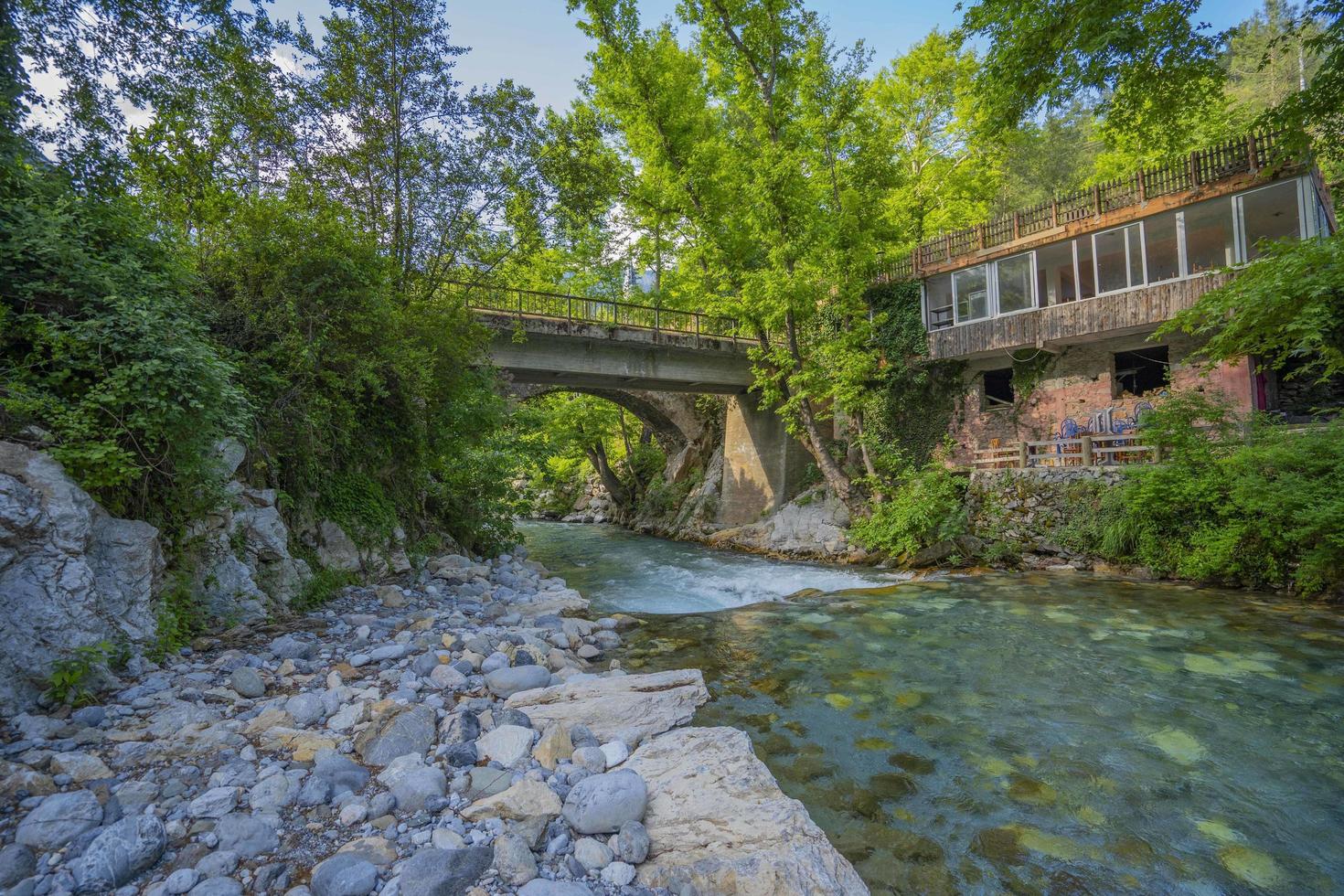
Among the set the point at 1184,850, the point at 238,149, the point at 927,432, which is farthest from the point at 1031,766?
the point at 927,432

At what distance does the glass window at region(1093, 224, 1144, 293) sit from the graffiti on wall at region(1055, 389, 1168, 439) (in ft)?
10.0

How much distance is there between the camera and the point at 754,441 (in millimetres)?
19984

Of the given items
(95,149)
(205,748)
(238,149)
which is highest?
(238,149)

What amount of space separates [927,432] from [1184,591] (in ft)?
32.1

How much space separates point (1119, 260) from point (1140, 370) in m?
2.96

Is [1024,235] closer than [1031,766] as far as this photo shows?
No

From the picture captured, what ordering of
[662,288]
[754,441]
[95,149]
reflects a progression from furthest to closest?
1. [662,288]
2. [754,441]
3. [95,149]

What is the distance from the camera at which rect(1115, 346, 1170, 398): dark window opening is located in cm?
1570

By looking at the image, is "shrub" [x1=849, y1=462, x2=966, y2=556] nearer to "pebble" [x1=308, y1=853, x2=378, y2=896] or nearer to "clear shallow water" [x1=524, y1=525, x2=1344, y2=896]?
"clear shallow water" [x1=524, y1=525, x2=1344, y2=896]

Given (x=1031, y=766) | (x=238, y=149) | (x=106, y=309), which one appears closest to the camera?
(x=1031, y=766)

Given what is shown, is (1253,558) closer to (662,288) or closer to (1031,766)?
(1031,766)

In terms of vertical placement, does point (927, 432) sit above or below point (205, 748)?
above

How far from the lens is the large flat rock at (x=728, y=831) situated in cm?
271

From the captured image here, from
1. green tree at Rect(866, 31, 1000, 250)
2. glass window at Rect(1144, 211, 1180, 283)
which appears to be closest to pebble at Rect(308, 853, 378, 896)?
glass window at Rect(1144, 211, 1180, 283)
